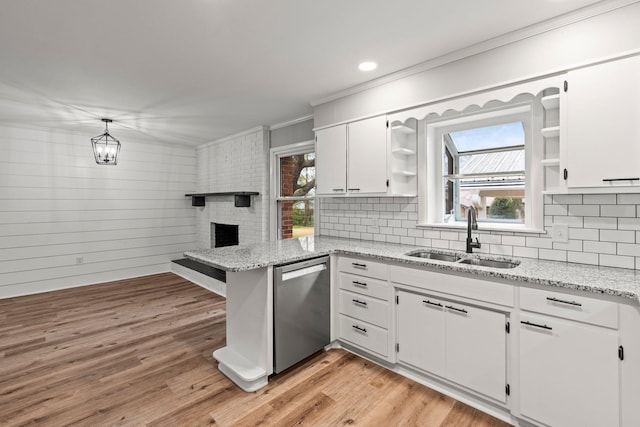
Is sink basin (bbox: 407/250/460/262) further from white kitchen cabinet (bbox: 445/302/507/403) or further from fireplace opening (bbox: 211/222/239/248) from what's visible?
fireplace opening (bbox: 211/222/239/248)

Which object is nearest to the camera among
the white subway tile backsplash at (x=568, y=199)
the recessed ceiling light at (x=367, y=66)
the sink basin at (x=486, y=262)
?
the white subway tile backsplash at (x=568, y=199)

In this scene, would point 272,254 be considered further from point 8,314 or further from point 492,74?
point 8,314

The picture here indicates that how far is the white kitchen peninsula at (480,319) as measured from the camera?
1.55 m

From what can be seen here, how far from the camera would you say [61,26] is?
2043 mm

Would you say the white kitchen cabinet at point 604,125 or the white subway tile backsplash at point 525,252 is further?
the white subway tile backsplash at point 525,252

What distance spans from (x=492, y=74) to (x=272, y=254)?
2.10m

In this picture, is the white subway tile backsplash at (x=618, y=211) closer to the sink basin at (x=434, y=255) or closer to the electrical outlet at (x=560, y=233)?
the electrical outlet at (x=560, y=233)

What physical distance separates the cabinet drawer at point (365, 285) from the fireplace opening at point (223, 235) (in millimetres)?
3249

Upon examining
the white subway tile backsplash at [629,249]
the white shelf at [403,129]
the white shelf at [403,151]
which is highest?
the white shelf at [403,129]

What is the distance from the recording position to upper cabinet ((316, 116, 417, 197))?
281cm

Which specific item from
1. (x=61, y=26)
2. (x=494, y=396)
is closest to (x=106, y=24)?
(x=61, y=26)

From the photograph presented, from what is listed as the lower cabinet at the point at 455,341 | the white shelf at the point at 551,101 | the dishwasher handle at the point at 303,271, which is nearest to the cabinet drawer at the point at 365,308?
the lower cabinet at the point at 455,341

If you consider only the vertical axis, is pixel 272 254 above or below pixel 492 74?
below

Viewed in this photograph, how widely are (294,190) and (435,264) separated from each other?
8.99 ft
